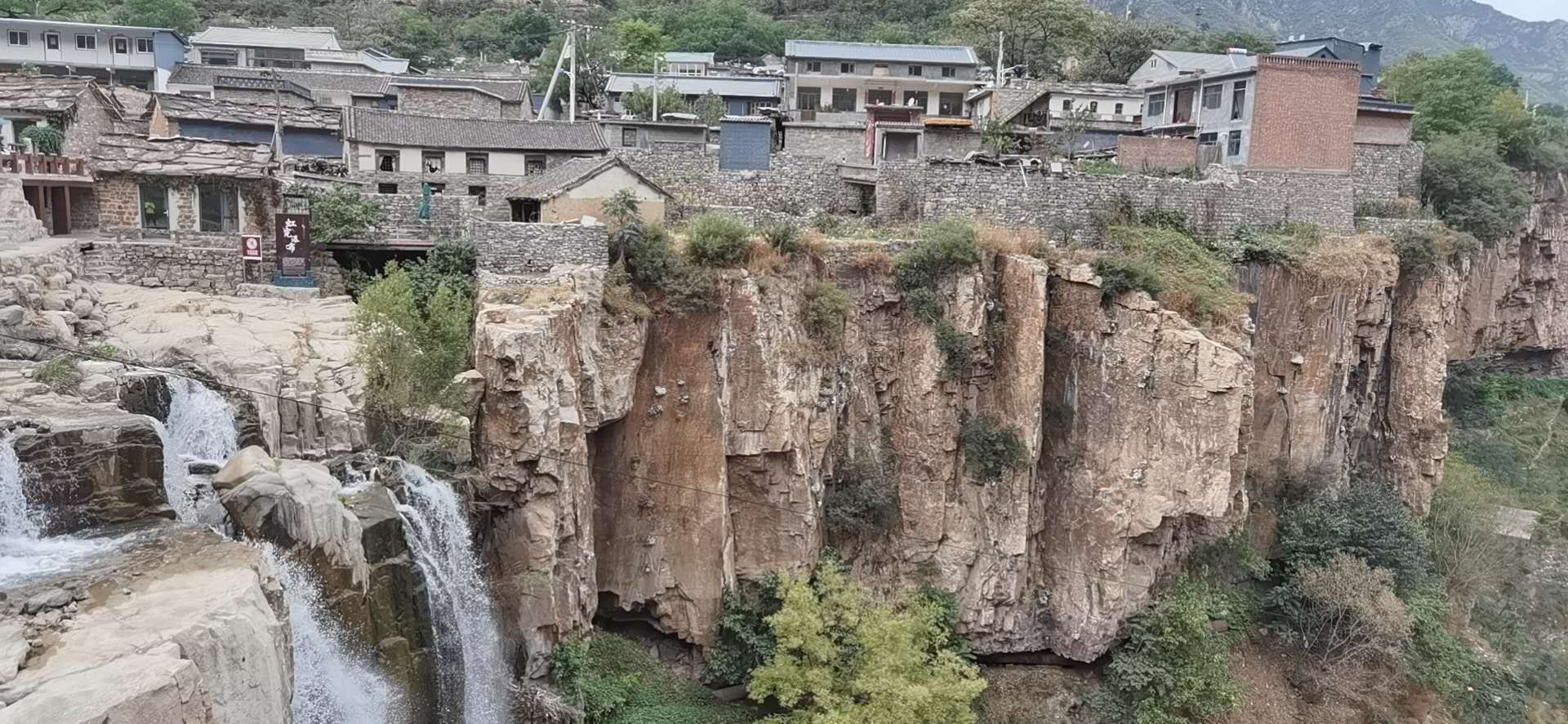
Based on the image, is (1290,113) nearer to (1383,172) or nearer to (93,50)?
(1383,172)

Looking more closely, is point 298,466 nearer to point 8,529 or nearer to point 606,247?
point 8,529

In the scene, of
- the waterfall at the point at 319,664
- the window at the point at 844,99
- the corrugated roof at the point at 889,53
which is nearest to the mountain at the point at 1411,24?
the corrugated roof at the point at 889,53

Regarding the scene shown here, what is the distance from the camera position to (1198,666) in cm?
2667

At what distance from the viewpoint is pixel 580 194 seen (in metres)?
27.8

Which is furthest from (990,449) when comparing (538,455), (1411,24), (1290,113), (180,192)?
(1411,24)

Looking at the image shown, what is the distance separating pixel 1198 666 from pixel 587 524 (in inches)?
597

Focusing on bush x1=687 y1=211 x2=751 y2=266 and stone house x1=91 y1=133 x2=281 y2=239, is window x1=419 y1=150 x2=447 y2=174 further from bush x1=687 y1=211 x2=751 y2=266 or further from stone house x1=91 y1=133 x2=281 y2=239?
bush x1=687 y1=211 x2=751 y2=266

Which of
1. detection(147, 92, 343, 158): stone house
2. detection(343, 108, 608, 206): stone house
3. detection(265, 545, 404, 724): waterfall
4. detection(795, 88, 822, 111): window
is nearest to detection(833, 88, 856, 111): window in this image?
detection(795, 88, 822, 111): window

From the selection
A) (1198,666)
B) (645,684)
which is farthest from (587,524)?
(1198,666)

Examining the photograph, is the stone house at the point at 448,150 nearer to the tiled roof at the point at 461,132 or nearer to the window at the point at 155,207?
the tiled roof at the point at 461,132

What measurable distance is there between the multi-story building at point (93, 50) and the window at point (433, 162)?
953 inches

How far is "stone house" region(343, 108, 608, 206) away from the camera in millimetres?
32938

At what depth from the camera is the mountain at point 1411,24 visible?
122812 mm

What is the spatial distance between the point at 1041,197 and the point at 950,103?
20610 mm
